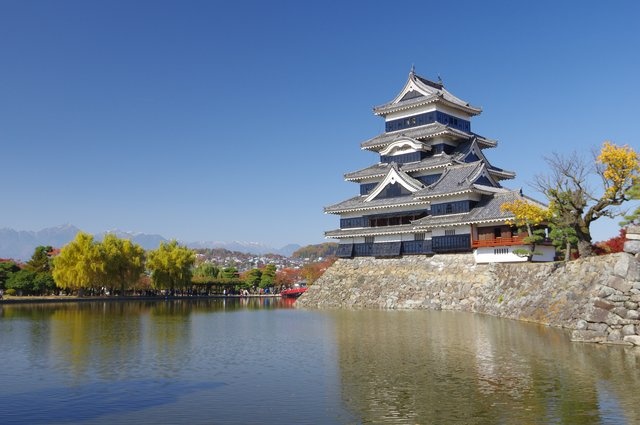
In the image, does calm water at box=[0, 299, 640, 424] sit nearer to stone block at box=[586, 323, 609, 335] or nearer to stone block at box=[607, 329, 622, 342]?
stone block at box=[586, 323, 609, 335]

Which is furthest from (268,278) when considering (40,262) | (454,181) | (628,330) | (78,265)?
(628,330)

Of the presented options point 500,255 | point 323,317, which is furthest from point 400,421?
point 500,255

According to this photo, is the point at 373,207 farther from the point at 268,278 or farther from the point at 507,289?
the point at 268,278

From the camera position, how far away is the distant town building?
144ft

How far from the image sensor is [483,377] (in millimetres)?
16328

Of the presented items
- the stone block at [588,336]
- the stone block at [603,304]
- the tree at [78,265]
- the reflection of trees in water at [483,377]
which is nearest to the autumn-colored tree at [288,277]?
the tree at [78,265]

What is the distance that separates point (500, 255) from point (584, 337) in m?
20.2

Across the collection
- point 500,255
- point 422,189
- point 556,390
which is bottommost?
point 556,390

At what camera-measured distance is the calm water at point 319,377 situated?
499 inches

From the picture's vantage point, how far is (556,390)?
14.6 m

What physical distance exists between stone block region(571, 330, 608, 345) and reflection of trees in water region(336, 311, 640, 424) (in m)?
0.64

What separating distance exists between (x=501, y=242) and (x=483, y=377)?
26.9m

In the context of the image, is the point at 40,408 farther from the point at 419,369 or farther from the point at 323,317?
the point at 323,317

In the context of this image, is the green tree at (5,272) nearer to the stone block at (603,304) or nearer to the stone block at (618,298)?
the stone block at (603,304)
